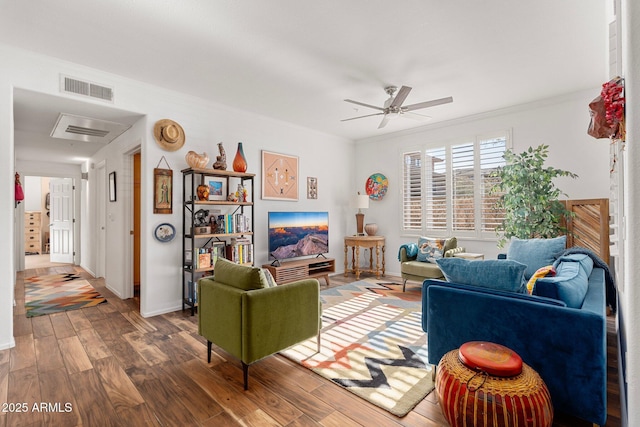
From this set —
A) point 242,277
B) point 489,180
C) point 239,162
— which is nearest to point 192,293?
point 239,162

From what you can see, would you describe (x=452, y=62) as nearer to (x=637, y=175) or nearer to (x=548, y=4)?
(x=548, y=4)

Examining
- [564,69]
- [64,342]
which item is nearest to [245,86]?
[64,342]

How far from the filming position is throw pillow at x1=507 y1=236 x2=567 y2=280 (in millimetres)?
3158

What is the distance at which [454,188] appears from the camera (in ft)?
16.8

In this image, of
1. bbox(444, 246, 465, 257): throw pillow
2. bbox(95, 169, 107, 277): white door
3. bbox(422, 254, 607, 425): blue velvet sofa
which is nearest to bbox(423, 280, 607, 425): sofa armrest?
bbox(422, 254, 607, 425): blue velvet sofa

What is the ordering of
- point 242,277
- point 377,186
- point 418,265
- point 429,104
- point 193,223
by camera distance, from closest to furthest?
point 242,277 → point 429,104 → point 193,223 → point 418,265 → point 377,186

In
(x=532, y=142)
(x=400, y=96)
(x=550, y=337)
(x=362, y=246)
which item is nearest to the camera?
(x=550, y=337)

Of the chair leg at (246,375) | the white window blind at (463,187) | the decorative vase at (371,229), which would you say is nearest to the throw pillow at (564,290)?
the chair leg at (246,375)

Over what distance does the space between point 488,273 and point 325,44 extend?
225cm

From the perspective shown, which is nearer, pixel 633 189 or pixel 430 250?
pixel 633 189

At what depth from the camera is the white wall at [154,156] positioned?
2.79 m

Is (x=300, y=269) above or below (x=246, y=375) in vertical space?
above

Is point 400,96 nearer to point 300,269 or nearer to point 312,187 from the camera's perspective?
point 312,187

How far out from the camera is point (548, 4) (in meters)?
2.29
